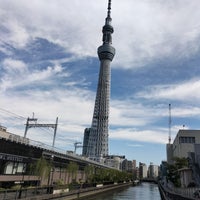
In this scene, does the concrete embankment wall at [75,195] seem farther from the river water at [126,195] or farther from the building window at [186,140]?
the building window at [186,140]

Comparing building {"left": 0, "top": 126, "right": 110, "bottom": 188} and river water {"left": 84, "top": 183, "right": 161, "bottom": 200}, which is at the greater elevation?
building {"left": 0, "top": 126, "right": 110, "bottom": 188}

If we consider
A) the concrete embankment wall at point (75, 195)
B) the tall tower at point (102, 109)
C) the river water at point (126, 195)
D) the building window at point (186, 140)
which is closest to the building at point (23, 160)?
the concrete embankment wall at point (75, 195)

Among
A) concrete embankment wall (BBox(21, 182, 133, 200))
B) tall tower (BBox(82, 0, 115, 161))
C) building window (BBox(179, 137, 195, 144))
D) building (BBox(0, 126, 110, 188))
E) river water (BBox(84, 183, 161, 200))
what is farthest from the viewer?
tall tower (BBox(82, 0, 115, 161))

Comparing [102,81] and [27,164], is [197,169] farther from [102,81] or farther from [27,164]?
[102,81]

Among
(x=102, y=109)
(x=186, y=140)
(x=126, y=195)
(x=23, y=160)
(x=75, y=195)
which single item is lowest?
(x=75, y=195)

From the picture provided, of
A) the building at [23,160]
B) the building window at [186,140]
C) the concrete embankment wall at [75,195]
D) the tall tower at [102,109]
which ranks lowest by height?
the concrete embankment wall at [75,195]

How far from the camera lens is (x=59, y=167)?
6084 cm

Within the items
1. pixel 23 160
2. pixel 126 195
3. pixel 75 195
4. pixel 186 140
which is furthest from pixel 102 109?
pixel 23 160

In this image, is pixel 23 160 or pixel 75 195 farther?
pixel 75 195

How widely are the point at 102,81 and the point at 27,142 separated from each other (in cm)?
14322

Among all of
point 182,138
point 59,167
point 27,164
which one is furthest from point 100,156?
point 27,164

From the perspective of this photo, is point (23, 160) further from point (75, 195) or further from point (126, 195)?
point (126, 195)

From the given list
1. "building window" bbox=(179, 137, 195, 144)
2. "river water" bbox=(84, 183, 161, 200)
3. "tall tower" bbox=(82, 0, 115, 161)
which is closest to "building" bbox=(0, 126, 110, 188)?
"river water" bbox=(84, 183, 161, 200)

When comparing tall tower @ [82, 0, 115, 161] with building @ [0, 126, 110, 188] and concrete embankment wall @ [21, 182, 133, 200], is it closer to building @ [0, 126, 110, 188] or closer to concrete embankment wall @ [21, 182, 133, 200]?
concrete embankment wall @ [21, 182, 133, 200]
